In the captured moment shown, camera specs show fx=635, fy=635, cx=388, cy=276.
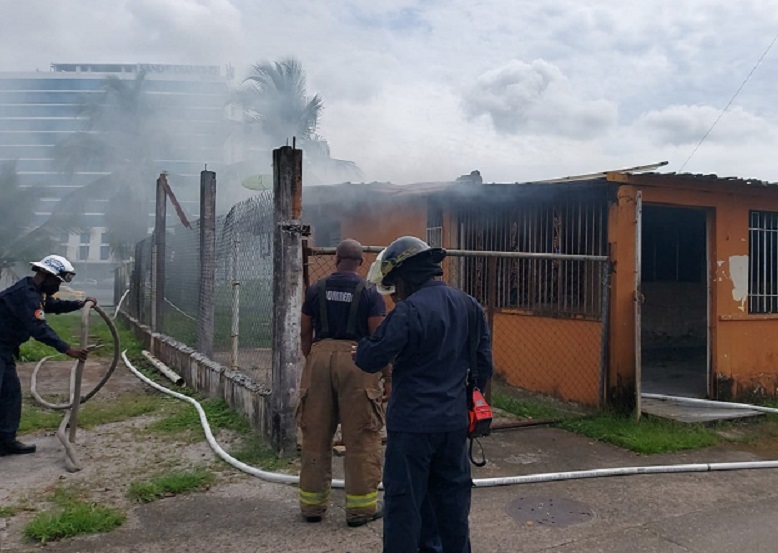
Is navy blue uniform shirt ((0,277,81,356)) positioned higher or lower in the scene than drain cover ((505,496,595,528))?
higher

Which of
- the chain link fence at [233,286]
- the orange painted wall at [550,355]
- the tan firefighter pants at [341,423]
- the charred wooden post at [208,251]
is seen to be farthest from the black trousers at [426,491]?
the charred wooden post at [208,251]

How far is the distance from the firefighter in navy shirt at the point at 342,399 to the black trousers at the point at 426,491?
2.91 feet

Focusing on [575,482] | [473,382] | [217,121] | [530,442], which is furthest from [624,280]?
[217,121]

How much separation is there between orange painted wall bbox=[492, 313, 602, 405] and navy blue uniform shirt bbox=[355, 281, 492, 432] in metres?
4.46

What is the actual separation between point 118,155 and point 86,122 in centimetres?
245

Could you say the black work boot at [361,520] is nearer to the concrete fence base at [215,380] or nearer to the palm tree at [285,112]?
the concrete fence base at [215,380]

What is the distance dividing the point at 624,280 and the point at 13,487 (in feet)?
19.8

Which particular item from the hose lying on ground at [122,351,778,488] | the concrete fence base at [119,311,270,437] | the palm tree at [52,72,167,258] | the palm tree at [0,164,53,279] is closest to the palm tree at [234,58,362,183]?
the palm tree at [52,72,167,258]

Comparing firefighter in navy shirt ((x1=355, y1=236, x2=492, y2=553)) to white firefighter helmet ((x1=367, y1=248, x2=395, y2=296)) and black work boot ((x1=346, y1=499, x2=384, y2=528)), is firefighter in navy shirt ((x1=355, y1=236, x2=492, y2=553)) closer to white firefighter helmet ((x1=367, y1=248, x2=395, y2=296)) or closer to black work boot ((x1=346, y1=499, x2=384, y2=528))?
white firefighter helmet ((x1=367, y1=248, x2=395, y2=296))

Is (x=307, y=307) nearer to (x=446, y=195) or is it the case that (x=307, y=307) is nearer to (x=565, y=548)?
(x=565, y=548)

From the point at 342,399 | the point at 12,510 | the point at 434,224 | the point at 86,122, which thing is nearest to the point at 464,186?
the point at 434,224

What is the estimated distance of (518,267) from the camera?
8.29 m

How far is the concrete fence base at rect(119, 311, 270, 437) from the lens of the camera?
5.77 m

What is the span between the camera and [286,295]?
521cm
